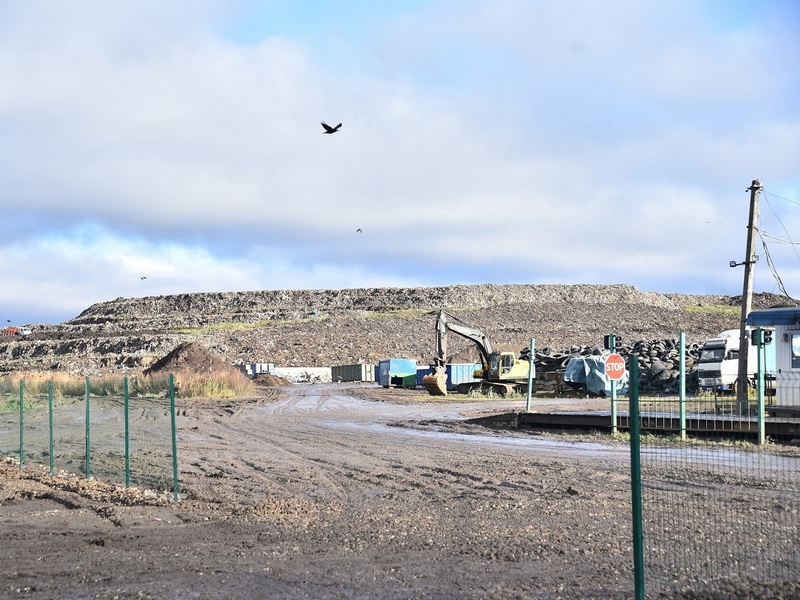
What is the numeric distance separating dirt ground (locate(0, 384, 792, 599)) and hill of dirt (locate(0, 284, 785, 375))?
4454 cm

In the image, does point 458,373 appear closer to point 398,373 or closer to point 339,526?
point 398,373

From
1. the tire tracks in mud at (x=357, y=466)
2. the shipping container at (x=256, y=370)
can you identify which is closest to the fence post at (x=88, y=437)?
the tire tracks in mud at (x=357, y=466)

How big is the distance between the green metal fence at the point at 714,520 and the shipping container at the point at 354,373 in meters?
54.5

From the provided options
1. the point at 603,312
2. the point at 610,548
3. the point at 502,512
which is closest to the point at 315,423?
the point at 502,512

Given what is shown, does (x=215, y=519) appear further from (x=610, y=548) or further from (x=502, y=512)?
(x=610, y=548)

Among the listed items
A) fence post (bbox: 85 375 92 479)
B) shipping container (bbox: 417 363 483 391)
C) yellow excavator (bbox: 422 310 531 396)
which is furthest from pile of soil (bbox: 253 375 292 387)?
fence post (bbox: 85 375 92 479)

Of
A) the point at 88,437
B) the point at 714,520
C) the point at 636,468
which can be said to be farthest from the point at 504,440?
the point at 636,468

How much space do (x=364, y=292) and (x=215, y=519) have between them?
12932 cm

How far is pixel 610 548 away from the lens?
9586 millimetres

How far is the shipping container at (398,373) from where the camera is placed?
59688mm

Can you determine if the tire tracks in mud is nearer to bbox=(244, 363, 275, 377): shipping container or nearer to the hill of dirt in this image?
the hill of dirt

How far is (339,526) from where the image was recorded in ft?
37.6

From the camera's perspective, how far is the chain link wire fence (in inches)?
570

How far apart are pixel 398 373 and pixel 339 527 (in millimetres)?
50059
